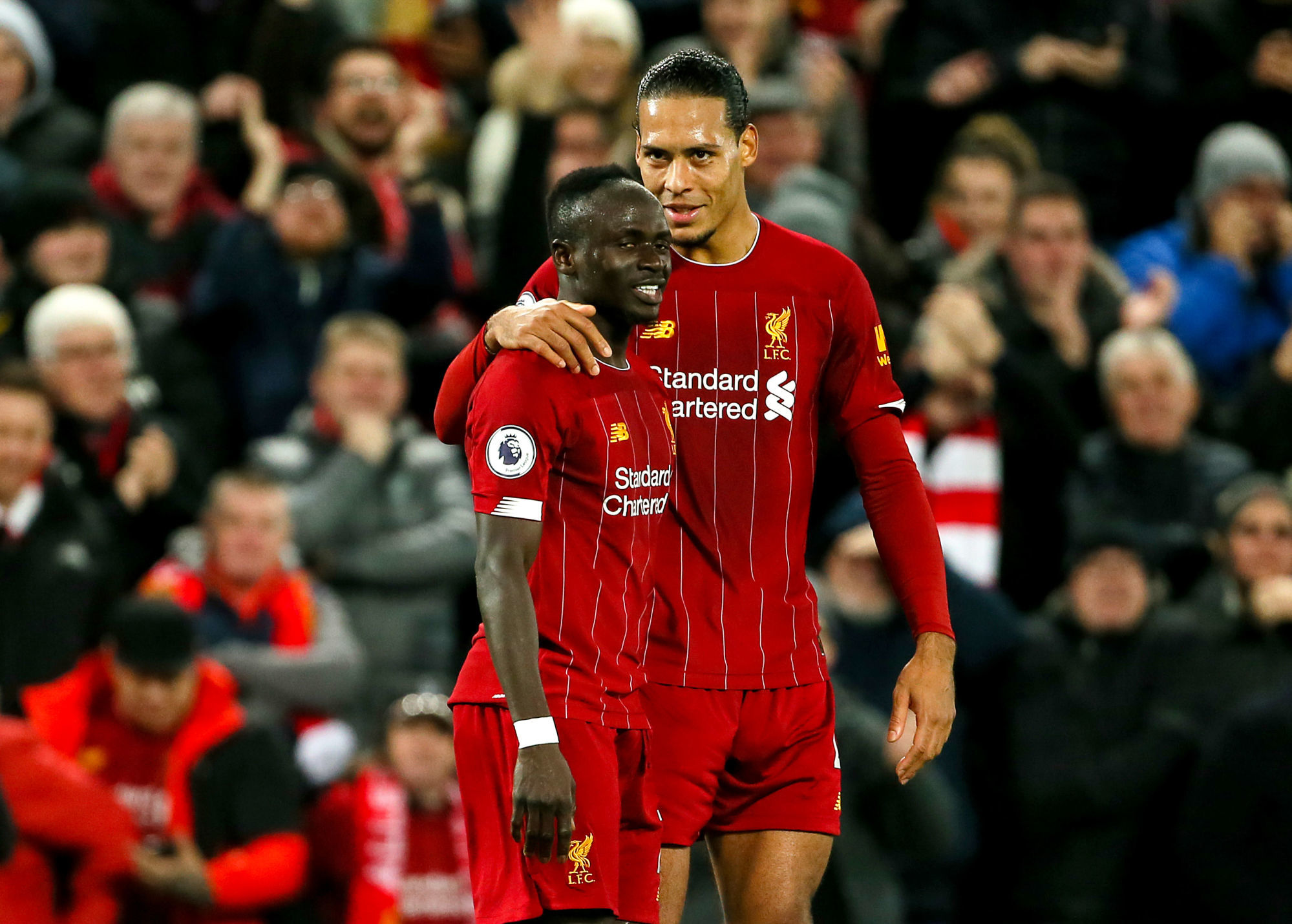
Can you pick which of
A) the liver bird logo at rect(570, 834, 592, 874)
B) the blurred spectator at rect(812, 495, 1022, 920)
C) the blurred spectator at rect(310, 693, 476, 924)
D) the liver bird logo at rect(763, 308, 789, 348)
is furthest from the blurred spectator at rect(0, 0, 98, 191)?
the liver bird logo at rect(570, 834, 592, 874)

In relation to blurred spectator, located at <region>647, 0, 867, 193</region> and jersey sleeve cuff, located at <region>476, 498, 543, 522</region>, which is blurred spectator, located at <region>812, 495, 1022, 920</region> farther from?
jersey sleeve cuff, located at <region>476, 498, 543, 522</region>

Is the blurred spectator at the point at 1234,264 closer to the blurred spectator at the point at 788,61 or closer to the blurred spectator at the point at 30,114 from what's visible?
the blurred spectator at the point at 788,61

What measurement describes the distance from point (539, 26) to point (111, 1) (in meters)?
2.29

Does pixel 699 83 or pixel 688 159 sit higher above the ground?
pixel 699 83

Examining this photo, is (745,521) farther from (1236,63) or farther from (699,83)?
(1236,63)

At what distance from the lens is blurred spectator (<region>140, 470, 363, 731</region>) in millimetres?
7648

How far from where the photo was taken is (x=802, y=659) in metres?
4.57

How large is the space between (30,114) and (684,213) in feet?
19.3

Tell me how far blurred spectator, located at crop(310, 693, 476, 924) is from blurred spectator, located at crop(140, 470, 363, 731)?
328mm

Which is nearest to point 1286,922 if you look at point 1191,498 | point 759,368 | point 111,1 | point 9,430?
point 1191,498

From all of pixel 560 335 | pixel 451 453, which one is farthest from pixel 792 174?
pixel 560 335

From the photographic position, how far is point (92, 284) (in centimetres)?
859

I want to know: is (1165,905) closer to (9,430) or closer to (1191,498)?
(1191,498)

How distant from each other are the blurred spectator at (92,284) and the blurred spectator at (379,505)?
1.39 feet
